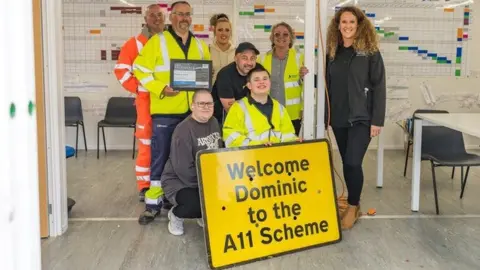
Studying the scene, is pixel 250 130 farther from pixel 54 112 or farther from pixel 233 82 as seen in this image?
pixel 54 112

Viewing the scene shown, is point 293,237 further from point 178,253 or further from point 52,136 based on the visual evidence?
point 52,136

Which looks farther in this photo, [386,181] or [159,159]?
[386,181]

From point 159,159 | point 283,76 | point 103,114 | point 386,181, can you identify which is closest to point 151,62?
point 159,159

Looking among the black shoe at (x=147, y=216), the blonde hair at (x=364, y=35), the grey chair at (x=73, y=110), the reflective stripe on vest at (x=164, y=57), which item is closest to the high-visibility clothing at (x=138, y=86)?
the reflective stripe on vest at (x=164, y=57)

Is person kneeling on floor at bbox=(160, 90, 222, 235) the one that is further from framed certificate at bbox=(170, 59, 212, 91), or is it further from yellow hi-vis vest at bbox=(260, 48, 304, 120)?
yellow hi-vis vest at bbox=(260, 48, 304, 120)

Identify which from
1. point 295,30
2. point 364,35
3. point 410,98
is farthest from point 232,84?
point 410,98

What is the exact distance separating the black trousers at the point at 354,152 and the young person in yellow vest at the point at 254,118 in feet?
1.78

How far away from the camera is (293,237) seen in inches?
121

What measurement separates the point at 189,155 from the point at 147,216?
0.74m

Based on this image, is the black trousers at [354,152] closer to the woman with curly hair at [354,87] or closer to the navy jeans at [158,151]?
the woman with curly hair at [354,87]

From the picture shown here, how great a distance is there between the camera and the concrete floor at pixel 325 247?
2924mm

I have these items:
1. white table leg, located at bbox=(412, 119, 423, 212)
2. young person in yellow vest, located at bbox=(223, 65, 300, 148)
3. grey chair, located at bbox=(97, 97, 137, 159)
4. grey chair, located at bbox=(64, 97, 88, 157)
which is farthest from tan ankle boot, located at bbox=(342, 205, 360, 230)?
grey chair, located at bbox=(64, 97, 88, 157)

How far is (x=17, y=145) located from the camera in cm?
104

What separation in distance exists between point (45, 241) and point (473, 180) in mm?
3950
